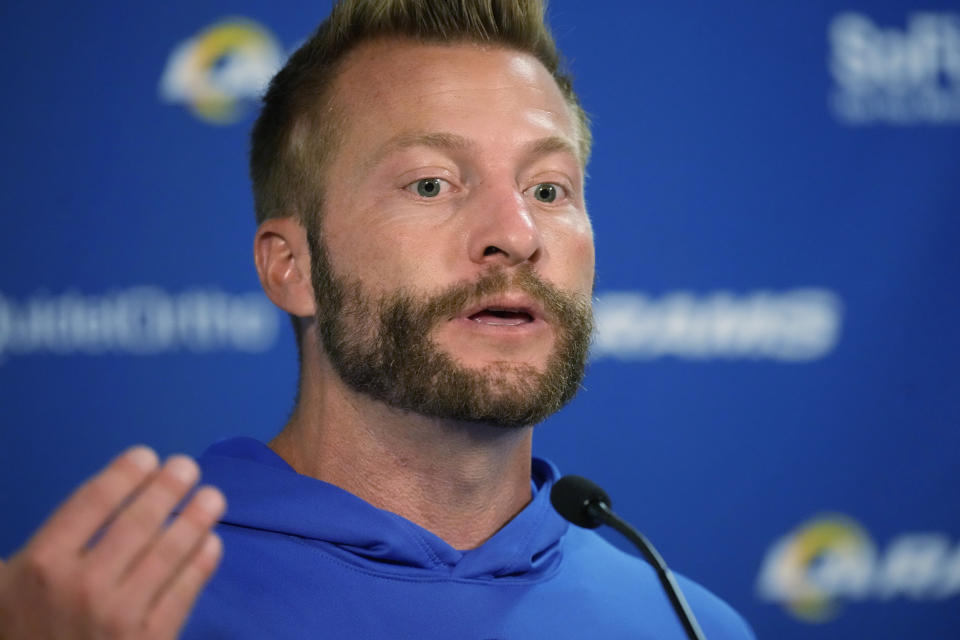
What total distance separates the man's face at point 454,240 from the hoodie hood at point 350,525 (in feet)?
0.47

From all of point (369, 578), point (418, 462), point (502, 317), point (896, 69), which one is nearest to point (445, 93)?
point (502, 317)

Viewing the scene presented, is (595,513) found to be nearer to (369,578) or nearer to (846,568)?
(369,578)

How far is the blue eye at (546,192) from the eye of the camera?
1341 mm

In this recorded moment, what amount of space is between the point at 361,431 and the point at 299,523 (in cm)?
15

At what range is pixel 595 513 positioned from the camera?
4.05ft

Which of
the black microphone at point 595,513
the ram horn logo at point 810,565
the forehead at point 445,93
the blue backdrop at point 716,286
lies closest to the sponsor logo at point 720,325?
the blue backdrop at point 716,286

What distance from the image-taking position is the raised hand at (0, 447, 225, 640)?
72 centimetres

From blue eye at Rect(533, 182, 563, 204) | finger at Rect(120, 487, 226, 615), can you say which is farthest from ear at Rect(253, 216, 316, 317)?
finger at Rect(120, 487, 226, 615)

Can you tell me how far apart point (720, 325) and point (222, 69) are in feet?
3.82

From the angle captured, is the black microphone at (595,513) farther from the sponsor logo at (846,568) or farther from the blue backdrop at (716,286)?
the sponsor logo at (846,568)

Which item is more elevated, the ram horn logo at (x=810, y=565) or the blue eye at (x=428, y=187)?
the blue eye at (x=428, y=187)

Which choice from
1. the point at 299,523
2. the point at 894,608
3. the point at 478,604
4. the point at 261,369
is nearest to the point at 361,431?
the point at 299,523

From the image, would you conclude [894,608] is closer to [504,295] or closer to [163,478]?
[504,295]

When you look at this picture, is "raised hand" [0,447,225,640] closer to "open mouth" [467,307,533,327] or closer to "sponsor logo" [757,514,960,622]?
"open mouth" [467,307,533,327]
